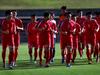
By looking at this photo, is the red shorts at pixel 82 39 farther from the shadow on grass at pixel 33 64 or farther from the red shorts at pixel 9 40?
the red shorts at pixel 9 40

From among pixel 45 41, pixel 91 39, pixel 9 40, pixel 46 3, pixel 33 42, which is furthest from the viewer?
pixel 46 3

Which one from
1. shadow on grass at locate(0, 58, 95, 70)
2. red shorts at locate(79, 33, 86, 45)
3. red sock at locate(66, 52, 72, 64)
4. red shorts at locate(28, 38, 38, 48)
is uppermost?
red shorts at locate(79, 33, 86, 45)

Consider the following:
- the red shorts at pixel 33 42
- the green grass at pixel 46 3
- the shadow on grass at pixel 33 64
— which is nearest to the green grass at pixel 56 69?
the shadow on grass at pixel 33 64

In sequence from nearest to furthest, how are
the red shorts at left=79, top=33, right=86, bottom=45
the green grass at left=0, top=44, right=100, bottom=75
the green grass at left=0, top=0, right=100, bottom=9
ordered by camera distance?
1. the green grass at left=0, top=44, right=100, bottom=75
2. the red shorts at left=79, top=33, right=86, bottom=45
3. the green grass at left=0, top=0, right=100, bottom=9

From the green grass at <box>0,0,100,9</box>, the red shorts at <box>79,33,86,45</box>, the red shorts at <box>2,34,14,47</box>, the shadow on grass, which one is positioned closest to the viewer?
the red shorts at <box>2,34,14,47</box>

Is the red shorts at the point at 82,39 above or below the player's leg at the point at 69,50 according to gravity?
above

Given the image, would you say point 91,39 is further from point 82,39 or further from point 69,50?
point 69,50

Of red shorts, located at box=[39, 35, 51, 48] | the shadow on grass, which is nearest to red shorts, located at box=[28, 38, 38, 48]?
the shadow on grass

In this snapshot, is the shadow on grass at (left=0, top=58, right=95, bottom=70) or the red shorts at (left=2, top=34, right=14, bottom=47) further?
the shadow on grass at (left=0, top=58, right=95, bottom=70)

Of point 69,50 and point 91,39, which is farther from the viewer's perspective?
point 91,39

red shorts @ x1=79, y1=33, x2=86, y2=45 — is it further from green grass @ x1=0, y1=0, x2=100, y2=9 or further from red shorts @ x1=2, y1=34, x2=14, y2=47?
green grass @ x1=0, y1=0, x2=100, y2=9

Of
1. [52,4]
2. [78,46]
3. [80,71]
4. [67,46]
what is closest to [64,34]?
[67,46]

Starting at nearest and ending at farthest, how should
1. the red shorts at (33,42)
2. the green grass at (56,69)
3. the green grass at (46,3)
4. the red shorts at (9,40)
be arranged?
the green grass at (56,69) < the red shorts at (9,40) < the red shorts at (33,42) < the green grass at (46,3)

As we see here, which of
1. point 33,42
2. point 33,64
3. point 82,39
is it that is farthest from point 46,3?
point 33,64
